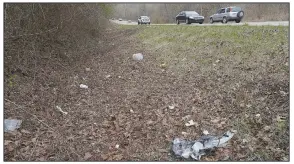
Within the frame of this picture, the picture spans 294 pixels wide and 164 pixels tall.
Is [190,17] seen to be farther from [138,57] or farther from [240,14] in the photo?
[138,57]

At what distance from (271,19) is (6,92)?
9646mm

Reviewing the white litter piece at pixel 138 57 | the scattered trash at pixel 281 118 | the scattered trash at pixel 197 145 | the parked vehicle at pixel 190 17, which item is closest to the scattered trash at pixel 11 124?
the scattered trash at pixel 197 145

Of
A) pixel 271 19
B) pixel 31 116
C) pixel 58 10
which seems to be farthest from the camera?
pixel 271 19

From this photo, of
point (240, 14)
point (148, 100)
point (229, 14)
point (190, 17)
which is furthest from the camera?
point (190, 17)

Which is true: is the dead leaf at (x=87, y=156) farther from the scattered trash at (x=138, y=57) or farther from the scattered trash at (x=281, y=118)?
the scattered trash at (x=138, y=57)

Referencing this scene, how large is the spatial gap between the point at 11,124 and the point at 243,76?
4.24 metres

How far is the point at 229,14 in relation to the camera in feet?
38.7

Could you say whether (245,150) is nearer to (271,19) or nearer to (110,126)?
(110,126)

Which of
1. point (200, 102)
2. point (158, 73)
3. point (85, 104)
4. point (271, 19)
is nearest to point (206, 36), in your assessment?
point (158, 73)

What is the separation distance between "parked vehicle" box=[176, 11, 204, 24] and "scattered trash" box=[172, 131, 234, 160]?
31.5 feet

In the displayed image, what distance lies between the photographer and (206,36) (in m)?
8.62

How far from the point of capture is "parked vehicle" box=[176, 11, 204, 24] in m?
12.7

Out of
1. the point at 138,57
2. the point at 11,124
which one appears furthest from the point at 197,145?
the point at 138,57

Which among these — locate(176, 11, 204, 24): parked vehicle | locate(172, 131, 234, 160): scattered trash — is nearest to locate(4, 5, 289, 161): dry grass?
locate(172, 131, 234, 160): scattered trash
